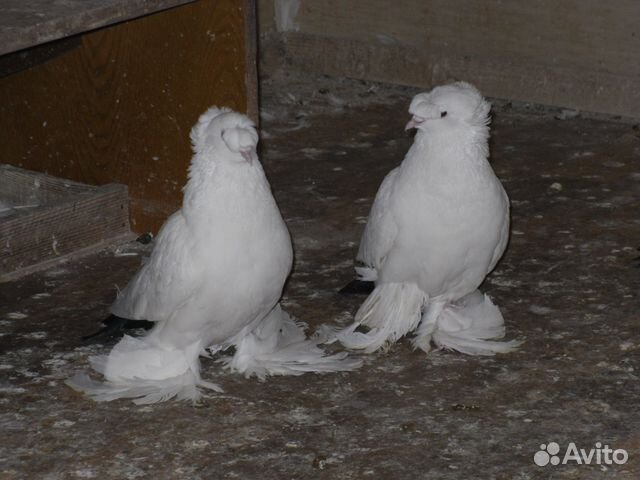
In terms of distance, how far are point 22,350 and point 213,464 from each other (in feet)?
3.65

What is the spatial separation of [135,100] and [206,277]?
1.82 meters

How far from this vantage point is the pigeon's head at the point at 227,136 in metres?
3.67

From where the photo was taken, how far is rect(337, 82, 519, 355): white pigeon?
160 inches

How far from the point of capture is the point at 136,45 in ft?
17.3

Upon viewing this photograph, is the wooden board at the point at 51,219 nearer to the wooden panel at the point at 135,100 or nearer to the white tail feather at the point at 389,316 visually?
the wooden panel at the point at 135,100

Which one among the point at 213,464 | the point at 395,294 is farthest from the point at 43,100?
the point at 213,464

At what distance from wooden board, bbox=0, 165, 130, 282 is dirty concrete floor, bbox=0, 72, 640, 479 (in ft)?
0.40

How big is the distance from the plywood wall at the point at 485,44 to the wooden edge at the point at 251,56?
304cm

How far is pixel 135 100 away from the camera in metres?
5.38

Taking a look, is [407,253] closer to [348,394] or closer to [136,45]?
[348,394]

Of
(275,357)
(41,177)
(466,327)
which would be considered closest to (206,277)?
(275,357)

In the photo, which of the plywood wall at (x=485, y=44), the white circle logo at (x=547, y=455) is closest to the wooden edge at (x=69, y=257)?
the white circle logo at (x=547, y=455)

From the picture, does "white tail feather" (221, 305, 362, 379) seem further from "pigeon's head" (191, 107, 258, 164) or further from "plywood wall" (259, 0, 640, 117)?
"plywood wall" (259, 0, 640, 117)

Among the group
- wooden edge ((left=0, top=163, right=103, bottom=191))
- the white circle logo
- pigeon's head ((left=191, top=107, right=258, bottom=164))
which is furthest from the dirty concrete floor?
pigeon's head ((left=191, top=107, right=258, bottom=164))
